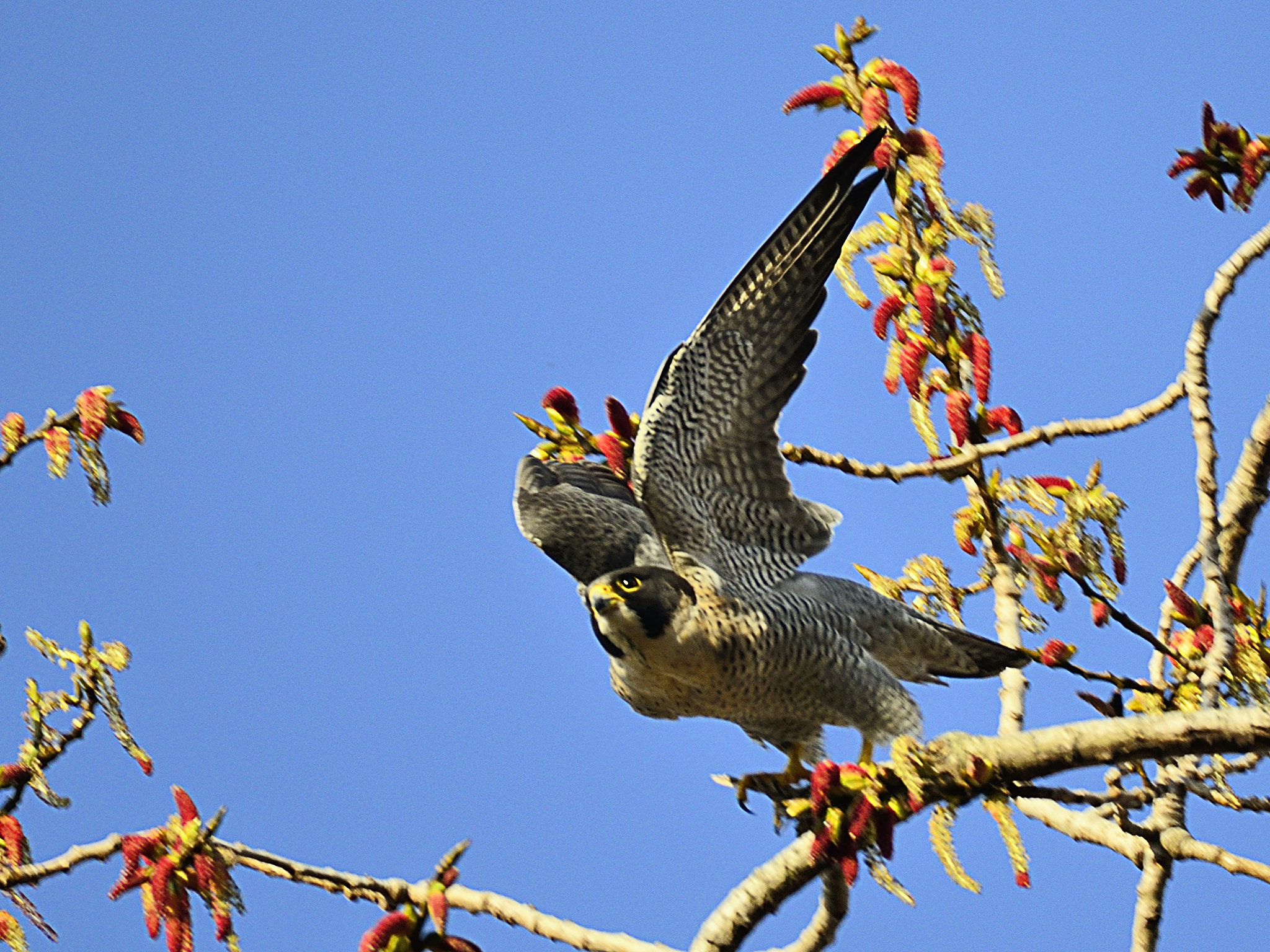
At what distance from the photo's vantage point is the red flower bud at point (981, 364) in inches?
140

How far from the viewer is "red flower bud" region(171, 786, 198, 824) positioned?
2.96 meters

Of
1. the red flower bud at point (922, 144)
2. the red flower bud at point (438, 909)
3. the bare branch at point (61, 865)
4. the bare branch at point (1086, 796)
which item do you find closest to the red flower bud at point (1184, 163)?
the red flower bud at point (922, 144)

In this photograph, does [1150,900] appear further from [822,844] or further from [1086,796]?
[822,844]

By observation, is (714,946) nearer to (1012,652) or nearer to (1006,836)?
(1006,836)

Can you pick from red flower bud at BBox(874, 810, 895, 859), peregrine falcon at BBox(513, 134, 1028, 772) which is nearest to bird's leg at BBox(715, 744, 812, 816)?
peregrine falcon at BBox(513, 134, 1028, 772)

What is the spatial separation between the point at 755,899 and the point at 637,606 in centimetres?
181

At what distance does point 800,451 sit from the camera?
4.05 metres

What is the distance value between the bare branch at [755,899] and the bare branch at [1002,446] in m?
1.15

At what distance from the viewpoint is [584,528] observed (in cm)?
548

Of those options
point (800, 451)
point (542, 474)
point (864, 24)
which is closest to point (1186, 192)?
point (864, 24)

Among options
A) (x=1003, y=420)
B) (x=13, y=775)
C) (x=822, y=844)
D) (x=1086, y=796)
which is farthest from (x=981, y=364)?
(x=13, y=775)

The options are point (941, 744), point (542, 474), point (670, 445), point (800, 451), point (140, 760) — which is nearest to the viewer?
point (941, 744)

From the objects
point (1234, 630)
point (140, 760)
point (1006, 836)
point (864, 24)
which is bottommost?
point (140, 760)

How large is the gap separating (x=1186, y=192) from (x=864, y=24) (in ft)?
3.37
